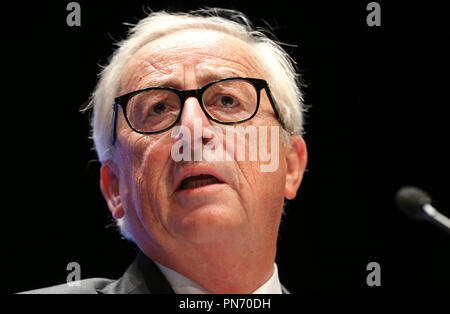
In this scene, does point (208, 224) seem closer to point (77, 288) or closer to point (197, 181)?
point (197, 181)

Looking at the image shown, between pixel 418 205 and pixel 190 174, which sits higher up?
pixel 190 174

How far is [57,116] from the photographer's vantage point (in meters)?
2.08

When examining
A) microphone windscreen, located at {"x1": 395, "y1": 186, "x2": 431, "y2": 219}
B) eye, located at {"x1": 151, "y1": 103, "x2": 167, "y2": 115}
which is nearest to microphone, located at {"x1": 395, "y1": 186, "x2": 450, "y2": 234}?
microphone windscreen, located at {"x1": 395, "y1": 186, "x2": 431, "y2": 219}

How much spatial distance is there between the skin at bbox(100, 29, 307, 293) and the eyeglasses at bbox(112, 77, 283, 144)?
1.2 inches

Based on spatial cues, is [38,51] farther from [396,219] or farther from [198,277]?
[396,219]

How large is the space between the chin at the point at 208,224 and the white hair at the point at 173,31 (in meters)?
0.44

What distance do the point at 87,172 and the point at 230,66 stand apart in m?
0.80

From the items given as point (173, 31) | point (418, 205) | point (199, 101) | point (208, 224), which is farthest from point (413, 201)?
point (173, 31)

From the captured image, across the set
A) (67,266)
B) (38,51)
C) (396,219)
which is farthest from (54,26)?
(396,219)

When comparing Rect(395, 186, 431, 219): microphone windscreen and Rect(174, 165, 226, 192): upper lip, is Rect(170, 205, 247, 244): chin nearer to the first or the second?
Rect(174, 165, 226, 192): upper lip

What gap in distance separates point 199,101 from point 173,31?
39 centimetres

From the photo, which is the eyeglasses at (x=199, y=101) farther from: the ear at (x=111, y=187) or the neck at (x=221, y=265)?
the neck at (x=221, y=265)

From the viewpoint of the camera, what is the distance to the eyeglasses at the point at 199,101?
5.41 feet

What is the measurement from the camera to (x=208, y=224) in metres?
1.50
